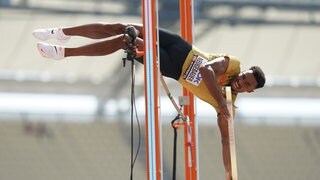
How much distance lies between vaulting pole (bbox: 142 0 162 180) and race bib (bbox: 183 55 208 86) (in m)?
0.57

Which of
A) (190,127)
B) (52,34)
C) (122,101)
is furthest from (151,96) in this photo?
(122,101)

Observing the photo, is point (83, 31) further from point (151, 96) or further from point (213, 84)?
point (151, 96)

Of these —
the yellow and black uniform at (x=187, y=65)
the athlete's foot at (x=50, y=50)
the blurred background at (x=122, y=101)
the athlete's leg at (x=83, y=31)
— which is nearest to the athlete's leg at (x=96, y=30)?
the athlete's leg at (x=83, y=31)

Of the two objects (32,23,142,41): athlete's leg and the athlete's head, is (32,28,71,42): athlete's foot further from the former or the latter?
the athlete's head

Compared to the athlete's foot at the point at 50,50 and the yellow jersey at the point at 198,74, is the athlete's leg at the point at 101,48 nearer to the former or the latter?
the athlete's foot at the point at 50,50

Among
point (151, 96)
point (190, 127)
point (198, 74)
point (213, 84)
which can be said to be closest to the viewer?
point (151, 96)

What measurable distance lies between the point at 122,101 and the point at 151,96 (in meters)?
4.17

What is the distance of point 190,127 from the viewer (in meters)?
3.44

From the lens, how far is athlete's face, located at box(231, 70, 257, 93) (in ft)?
11.4

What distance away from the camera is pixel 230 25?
7332 millimetres

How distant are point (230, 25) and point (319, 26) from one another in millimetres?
926

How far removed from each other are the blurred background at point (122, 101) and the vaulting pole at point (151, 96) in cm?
374

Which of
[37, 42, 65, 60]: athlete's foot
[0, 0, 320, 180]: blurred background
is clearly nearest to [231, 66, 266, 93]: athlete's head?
[37, 42, 65, 60]: athlete's foot

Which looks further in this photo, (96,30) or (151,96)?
(96,30)
